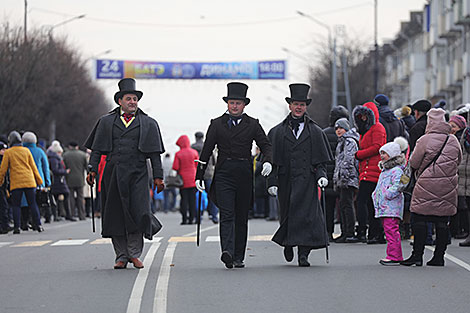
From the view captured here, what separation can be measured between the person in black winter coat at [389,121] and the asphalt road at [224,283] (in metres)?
2.11

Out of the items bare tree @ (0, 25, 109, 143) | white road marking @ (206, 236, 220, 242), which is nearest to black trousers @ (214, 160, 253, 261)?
white road marking @ (206, 236, 220, 242)

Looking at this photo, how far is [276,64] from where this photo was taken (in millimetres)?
69562

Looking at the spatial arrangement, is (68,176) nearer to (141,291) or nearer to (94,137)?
(94,137)

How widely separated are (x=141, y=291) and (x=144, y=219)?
84.5 inches

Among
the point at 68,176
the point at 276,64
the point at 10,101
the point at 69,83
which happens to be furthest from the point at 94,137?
the point at 276,64

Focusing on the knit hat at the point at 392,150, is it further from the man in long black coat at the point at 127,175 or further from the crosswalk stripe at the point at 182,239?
the crosswalk stripe at the point at 182,239

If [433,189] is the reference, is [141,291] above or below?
below

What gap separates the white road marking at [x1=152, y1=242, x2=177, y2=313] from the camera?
369 inches

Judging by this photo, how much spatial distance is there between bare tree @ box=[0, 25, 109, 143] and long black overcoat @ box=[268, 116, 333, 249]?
33.7 meters

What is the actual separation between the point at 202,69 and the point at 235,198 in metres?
57.5

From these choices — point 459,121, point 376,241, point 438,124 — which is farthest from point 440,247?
point 459,121

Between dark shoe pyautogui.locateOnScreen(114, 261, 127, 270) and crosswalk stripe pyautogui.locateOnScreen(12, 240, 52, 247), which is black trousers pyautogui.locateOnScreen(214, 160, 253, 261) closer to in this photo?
dark shoe pyautogui.locateOnScreen(114, 261, 127, 270)

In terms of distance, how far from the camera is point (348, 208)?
1584 cm

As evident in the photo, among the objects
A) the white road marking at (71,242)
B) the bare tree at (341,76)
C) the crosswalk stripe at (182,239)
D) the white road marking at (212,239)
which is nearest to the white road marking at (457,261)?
Result: the white road marking at (212,239)
